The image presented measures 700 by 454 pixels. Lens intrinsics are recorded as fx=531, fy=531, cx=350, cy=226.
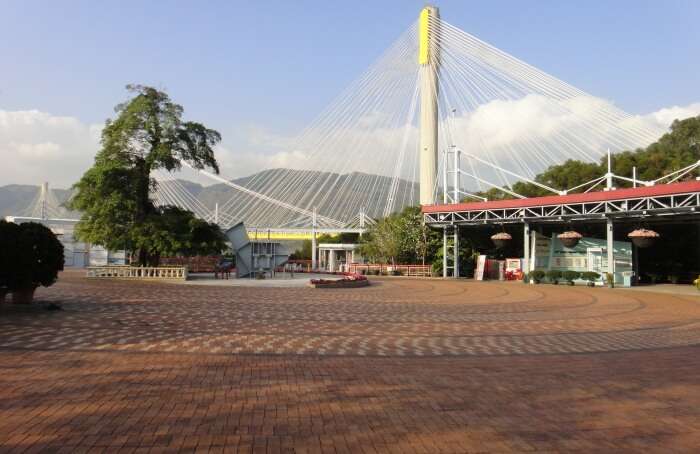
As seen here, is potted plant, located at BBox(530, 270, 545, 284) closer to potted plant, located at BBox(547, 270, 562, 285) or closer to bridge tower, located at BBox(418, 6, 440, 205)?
potted plant, located at BBox(547, 270, 562, 285)

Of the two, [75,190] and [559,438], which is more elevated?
[75,190]

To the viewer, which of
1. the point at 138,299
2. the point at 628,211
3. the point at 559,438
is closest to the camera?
the point at 559,438

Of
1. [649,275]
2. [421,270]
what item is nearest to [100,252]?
[421,270]

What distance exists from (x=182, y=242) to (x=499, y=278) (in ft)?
61.3

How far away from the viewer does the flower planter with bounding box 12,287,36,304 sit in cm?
1257

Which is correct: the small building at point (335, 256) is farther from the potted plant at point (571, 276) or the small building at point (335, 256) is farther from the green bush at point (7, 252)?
the green bush at point (7, 252)

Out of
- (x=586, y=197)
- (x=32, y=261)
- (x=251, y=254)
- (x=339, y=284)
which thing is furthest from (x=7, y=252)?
(x=586, y=197)

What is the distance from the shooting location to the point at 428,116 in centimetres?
3894

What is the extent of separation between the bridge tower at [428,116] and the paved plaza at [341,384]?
91.3 ft

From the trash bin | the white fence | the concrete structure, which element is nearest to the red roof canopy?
the trash bin

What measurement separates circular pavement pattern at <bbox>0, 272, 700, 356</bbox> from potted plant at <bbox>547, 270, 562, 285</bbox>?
1077 centimetres

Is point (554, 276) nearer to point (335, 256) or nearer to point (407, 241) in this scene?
point (407, 241)

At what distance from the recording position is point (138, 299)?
50.2 feet

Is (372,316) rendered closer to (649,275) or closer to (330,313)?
(330,313)
